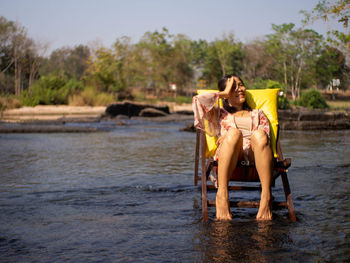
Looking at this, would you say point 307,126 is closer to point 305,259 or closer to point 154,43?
point 305,259

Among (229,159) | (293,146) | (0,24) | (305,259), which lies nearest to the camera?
(305,259)

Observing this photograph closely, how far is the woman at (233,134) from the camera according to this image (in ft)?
11.9

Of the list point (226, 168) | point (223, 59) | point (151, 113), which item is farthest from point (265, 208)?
point (223, 59)

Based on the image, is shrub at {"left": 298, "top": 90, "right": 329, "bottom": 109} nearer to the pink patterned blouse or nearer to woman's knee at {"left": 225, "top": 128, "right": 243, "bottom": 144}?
the pink patterned blouse

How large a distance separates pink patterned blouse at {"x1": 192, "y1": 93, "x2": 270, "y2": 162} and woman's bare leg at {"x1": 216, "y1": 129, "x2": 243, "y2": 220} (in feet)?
0.70

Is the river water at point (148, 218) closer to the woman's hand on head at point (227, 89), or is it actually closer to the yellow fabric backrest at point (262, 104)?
the yellow fabric backrest at point (262, 104)

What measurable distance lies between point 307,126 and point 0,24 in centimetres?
3547

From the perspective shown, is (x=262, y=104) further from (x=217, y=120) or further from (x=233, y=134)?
(x=233, y=134)

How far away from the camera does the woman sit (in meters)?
3.64

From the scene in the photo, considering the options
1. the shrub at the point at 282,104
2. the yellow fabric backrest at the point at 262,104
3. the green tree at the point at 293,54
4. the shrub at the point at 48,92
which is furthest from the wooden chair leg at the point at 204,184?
the green tree at the point at 293,54

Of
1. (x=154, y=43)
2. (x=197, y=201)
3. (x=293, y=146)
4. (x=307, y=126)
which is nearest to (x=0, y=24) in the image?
(x=154, y=43)

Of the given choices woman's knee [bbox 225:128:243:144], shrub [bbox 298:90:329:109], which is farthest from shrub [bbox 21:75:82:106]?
woman's knee [bbox 225:128:243:144]

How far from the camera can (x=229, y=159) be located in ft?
12.1

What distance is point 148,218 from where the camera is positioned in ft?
12.5
